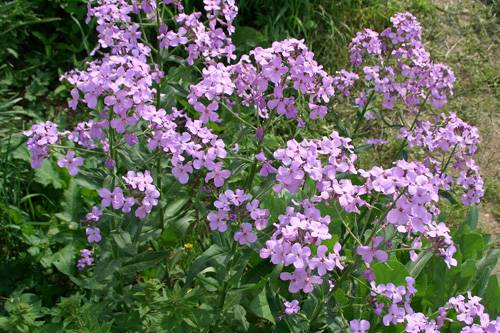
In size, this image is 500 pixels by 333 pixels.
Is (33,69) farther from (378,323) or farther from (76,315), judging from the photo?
(378,323)

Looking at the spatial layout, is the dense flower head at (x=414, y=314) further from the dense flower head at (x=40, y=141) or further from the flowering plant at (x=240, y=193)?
the dense flower head at (x=40, y=141)

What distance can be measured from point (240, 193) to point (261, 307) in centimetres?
59

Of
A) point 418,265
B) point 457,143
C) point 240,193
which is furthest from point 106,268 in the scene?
point 457,143

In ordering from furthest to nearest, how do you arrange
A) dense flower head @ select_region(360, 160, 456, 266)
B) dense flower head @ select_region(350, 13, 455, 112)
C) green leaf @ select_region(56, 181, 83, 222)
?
dense flower head @ select_region(350, 13, 455, 112) → green leaf @ select_region(56, 181, 83, 222) → dense flower head @ select_region(360, 160, 456, 266)

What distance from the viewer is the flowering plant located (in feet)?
6.73

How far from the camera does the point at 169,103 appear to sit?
2699mm

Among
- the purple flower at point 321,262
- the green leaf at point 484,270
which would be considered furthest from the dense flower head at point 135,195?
the green leaf at point 484,270

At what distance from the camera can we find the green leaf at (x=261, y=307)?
251cm

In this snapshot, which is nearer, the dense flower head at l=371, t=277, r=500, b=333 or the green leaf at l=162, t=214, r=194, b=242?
the dense flower head at l=371, t=277, r=500, b=333

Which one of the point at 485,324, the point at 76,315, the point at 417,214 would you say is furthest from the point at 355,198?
the point at 76,315

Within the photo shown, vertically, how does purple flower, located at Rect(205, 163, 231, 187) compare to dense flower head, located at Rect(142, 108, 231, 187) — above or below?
below

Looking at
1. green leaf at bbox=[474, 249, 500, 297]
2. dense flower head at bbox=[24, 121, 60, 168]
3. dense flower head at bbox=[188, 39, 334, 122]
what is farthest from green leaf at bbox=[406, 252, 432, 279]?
dense flower head at bbox=[24, 121, 60, 168]

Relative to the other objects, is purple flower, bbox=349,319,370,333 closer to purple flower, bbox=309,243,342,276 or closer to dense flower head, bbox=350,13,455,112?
purple flower, bbox=309,243,342,276

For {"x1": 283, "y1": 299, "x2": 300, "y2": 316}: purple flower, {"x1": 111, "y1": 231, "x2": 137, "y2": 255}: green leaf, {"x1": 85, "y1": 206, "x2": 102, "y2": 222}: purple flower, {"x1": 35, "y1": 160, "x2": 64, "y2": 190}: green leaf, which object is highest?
{"x1": 85, "y1": 206, "x2": 102, "y2": 222}: purple flower
